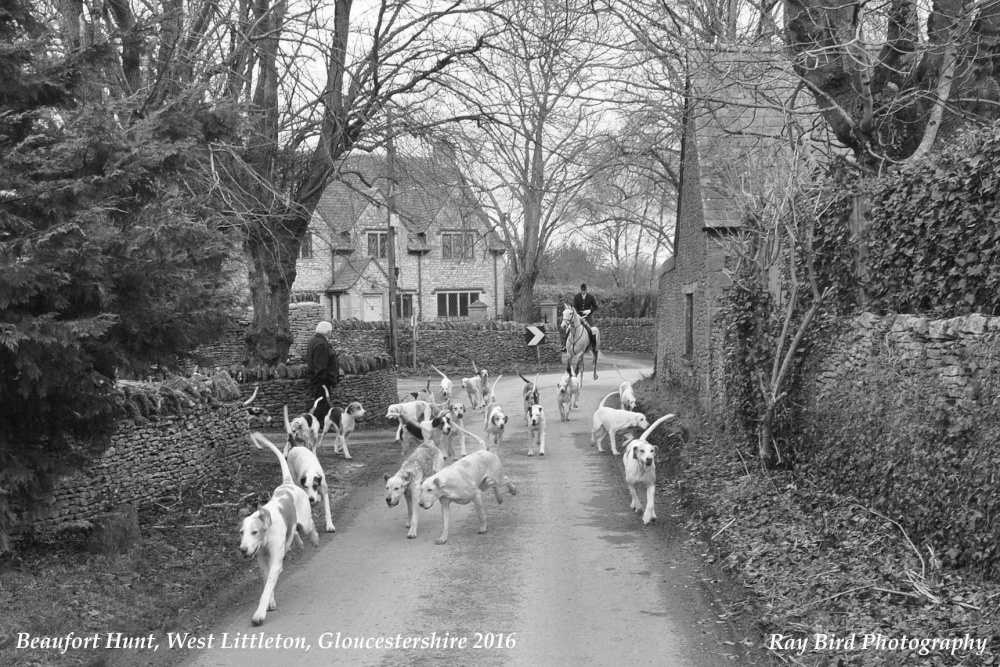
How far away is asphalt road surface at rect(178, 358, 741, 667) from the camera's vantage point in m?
6.19

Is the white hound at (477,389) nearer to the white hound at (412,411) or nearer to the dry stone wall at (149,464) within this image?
the white hound at (412,411)

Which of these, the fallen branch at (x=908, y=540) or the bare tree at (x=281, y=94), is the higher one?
the bare tree at (x=281, y=94)

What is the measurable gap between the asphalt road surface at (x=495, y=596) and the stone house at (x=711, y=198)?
5.70m

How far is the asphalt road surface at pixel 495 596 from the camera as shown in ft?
20.3

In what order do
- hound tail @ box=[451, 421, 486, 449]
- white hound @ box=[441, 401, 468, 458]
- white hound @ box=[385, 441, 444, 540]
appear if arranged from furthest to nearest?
white hound @ box=[441, 401, 468, 458]
hound tail @ box=[451, 421, 486, 449]
white hound @ box=[385, 441, 444, 540]

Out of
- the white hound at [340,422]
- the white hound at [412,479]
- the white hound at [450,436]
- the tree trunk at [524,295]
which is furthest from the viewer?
the tree trunk at [524,295]

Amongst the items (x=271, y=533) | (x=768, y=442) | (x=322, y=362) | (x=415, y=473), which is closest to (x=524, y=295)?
(x=322, y=362)

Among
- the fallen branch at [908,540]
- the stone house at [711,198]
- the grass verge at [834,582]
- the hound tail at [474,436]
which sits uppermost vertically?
the stone house at [711,198]

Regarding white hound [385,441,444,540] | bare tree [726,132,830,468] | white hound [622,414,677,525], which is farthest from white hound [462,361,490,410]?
white hound [622,414,677,525]

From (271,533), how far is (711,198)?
12.5 m

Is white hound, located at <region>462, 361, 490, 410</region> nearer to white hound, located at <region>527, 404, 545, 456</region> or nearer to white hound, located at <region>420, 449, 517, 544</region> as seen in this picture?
white hound, located at <region>527, 404, 545, 456</region>

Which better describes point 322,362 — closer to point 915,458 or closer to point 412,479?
point 412,479

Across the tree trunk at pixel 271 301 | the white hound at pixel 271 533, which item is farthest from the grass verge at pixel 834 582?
the tree trunk at pixel 271 301

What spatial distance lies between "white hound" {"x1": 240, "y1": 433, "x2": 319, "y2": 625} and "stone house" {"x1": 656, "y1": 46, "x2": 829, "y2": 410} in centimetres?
821
